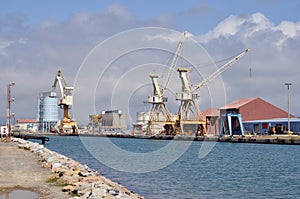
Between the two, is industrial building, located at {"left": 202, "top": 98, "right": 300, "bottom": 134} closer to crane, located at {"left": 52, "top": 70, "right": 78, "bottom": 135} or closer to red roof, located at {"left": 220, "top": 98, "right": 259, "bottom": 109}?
red roof, located at {"left": 220, "top": 98, "right": 259, "bottom": 109}

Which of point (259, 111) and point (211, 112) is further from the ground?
point (211, 112)

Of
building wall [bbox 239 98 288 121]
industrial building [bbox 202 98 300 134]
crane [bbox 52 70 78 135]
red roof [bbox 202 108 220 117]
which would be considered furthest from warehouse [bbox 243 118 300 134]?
crane [bbox 52 70 78 135]

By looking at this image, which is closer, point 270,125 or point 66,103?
point 270,125

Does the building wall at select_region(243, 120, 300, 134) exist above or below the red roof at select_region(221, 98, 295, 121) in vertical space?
below

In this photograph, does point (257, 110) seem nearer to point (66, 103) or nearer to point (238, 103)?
point (238, 103)

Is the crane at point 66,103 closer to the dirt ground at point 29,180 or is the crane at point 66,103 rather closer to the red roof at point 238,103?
the red roof at point 238,103

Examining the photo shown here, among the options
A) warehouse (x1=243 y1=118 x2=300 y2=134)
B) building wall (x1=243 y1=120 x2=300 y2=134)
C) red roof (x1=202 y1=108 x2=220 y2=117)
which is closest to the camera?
warehouse (x1=243 y1=118 x2=300 y2=134)

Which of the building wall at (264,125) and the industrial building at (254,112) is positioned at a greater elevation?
the industrial building at (254,112)

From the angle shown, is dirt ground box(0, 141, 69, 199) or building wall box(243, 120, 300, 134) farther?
building wall box(243, 120, 300, 134)

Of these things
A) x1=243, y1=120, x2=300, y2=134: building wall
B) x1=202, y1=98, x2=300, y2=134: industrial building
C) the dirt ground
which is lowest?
the dirt ground

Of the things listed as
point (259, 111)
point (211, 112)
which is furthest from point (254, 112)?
point (211, 112)

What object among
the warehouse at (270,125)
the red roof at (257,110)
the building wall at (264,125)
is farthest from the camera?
the red roof at (257,110)

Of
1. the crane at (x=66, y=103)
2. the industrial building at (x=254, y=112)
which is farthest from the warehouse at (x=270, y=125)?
the crane at (x=66, y=103)

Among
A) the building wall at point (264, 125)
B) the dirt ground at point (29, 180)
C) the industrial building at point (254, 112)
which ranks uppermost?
the industrial building at point (254, 112)
